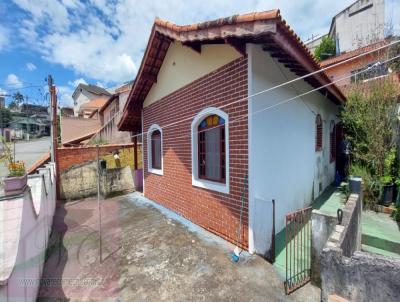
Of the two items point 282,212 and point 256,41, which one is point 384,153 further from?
point 256,41

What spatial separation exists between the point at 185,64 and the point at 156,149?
3.82 meters

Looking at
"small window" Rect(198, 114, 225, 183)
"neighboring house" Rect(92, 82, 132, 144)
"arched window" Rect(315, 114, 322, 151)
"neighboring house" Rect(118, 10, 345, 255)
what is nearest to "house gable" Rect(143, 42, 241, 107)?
"neighboring house" Rect(118, 10, 345, 255)

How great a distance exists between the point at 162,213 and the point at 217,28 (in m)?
5.72

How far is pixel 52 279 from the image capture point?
395 centimetres

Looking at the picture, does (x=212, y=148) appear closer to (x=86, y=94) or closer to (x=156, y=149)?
(x=156, y=149)

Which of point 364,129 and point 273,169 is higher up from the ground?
point 364,129

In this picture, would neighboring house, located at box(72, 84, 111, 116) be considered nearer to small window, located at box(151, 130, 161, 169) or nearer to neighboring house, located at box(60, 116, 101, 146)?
neighboring house, located at box(60, 116, 101, 146)

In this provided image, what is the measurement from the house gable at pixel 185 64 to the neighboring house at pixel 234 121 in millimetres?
30

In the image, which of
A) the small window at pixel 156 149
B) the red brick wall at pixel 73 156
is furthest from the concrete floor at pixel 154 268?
the red brick wall at pixel 73 156

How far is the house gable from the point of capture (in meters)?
4.90

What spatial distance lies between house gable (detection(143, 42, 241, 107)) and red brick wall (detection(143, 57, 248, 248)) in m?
0.19

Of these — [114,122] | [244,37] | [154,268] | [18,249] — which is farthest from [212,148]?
[114,122]

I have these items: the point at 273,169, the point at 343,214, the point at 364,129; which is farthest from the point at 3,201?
the point at 364,129

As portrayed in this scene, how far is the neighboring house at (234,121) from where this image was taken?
13.6 feet
